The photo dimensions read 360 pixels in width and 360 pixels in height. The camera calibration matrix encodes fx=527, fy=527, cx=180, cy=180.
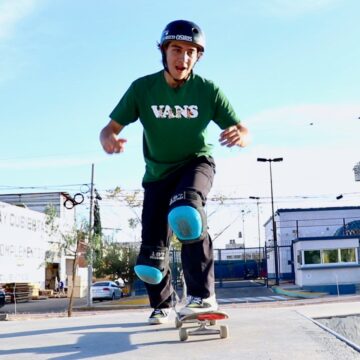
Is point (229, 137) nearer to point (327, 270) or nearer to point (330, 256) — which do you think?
point (327, 270)

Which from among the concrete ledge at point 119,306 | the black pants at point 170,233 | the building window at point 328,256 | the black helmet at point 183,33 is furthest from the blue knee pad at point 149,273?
the building window at point 328,256

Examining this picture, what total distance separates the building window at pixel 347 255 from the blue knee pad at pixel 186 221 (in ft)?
99.8

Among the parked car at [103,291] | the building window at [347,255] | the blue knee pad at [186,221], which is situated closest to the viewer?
the blue knee pad at [186,221]

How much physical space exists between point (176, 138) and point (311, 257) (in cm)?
2992

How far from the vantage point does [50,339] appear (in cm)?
363

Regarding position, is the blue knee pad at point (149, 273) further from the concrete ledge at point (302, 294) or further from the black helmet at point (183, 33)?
the concrete ledge at point (302, 294)

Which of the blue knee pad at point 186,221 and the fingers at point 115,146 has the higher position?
the fingers at point 115,146

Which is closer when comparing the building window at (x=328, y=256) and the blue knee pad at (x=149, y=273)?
the blue knee pad at (x=149, y=273)

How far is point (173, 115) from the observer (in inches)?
145

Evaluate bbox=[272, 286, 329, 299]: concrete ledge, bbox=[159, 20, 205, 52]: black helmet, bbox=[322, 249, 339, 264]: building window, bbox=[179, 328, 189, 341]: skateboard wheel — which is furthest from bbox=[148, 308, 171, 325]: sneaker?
bbox=[322, 249, 339, 264]: building window

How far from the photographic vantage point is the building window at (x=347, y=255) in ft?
104

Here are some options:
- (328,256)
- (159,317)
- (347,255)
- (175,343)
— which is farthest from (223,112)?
(347,255)

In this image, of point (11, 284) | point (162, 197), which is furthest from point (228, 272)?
point (162, 197)

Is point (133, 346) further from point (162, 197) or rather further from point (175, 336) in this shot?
point (162, 197)
